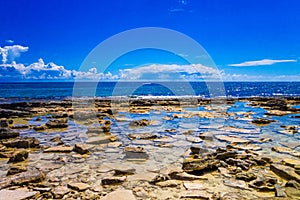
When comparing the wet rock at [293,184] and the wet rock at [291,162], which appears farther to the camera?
the wet rock at [291,162]

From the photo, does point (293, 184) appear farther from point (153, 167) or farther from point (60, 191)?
point (60, 191)

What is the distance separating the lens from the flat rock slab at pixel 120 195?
5035 millimetres

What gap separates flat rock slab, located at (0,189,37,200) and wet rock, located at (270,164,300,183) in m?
5.33

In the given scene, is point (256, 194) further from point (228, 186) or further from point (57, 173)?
point (57, 173)

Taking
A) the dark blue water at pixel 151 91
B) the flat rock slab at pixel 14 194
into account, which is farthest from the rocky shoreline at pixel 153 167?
the dark blue water at pixel 151 91

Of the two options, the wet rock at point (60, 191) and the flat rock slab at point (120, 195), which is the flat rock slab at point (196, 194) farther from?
the wet rock at point (60, 191)

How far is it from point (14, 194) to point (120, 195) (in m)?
2.01

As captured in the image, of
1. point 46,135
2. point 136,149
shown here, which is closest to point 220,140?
point 136,149

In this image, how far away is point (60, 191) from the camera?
541 cm

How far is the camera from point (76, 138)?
11.2 m

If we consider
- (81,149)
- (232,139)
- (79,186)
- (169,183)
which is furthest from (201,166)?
(232,139)

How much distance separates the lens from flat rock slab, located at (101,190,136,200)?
16.5 feet

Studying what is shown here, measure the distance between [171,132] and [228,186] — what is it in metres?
6.84

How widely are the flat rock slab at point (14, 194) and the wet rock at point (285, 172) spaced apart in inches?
210
